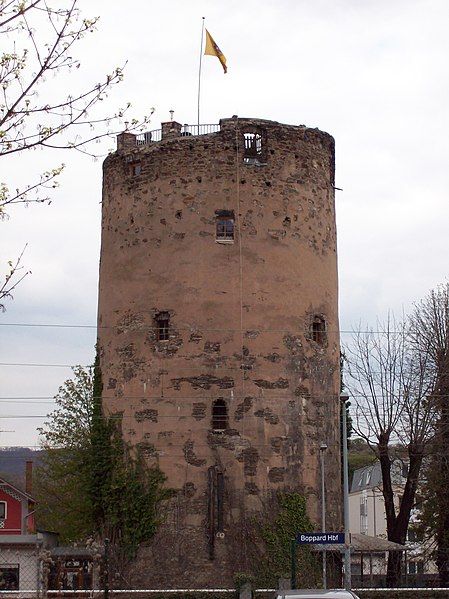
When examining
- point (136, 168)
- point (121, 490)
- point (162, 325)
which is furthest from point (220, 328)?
point (136, 168)

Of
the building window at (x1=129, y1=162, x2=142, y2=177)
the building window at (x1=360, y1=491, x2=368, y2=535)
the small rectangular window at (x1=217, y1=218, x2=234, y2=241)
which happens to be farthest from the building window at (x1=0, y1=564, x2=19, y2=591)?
the building window at (x1=360, y1=491, x2=368, y2=535)

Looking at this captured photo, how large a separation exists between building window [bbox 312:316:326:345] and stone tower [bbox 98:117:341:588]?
1.8 inches

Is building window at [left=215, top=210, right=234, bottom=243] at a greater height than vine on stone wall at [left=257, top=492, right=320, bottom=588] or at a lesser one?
greater

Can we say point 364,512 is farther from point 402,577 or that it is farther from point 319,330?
point 319,330

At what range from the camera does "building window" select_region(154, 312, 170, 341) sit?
3034 cm

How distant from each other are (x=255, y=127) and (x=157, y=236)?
4.40 meters

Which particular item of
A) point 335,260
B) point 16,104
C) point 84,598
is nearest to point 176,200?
point 335,260

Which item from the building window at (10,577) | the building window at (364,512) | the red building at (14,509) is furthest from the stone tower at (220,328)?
the building window at (364,512)

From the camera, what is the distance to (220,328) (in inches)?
1182

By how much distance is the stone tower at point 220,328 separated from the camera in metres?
29.1

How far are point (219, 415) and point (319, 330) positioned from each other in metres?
4.35

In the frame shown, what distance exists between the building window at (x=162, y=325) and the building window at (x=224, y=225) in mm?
2737

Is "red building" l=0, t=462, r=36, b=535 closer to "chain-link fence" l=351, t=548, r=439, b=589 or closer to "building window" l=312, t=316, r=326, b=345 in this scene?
"chain-link fence" l=351, t=548, r=439, b=589

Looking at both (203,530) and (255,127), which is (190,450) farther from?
(255,127)
